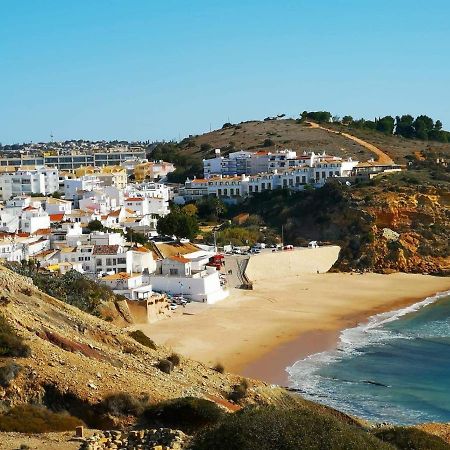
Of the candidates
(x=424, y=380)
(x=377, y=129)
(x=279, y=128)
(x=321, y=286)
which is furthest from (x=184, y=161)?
(x=424, y=380)

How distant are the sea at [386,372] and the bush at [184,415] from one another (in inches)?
296

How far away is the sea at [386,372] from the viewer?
23.3 meters

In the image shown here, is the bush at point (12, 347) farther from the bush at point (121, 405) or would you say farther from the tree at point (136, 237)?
the tree at point (136, 237)

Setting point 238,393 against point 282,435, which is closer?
point 282,435

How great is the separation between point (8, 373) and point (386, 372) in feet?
48.4

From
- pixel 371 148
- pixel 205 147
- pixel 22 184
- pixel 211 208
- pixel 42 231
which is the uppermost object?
pixel 205 147

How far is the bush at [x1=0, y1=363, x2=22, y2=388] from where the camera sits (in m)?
16.5

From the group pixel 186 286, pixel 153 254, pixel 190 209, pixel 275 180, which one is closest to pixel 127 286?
pixel 186 286

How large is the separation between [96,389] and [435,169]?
53.0 meters

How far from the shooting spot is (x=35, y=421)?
15.2m

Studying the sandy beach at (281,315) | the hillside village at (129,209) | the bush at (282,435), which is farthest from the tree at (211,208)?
the bush at (282,435)

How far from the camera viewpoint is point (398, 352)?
30.1 meters

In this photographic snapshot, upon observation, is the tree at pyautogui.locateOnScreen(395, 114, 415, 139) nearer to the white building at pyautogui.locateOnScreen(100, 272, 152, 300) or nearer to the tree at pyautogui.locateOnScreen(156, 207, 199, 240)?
the tree at pyautogui.locateOnScreen(156, 207, 199, 240)

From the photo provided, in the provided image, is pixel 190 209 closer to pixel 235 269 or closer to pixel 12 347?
pixel 235 269
